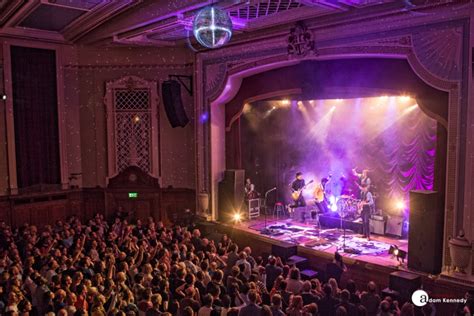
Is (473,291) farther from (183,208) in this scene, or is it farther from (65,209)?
(65,209)

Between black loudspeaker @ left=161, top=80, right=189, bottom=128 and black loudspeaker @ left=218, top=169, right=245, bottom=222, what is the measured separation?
1919 millimetres

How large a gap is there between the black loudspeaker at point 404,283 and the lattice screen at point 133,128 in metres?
7.74

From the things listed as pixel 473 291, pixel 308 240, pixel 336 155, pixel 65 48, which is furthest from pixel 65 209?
pixel 473 291

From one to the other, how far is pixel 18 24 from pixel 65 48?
189 cm

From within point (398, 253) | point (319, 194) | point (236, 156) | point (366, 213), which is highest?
point (236, 156)

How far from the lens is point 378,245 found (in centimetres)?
984

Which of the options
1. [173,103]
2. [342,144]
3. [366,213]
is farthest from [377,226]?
[173,103]

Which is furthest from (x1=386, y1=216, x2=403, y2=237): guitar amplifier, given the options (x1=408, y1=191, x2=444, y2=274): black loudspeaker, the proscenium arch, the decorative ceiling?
the decorative ceiling

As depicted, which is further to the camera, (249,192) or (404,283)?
(249,192)

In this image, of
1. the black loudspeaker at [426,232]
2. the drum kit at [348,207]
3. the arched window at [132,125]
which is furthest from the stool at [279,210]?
the black loudspeaker at [426,232]

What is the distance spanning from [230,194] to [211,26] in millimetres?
7047

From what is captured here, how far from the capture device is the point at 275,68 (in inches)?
431

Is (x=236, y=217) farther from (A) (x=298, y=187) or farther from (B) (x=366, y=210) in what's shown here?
(B) (x=366, y=210)

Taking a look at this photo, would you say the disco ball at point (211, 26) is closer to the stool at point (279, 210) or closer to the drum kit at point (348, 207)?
the drum kit at point (348, 207)
